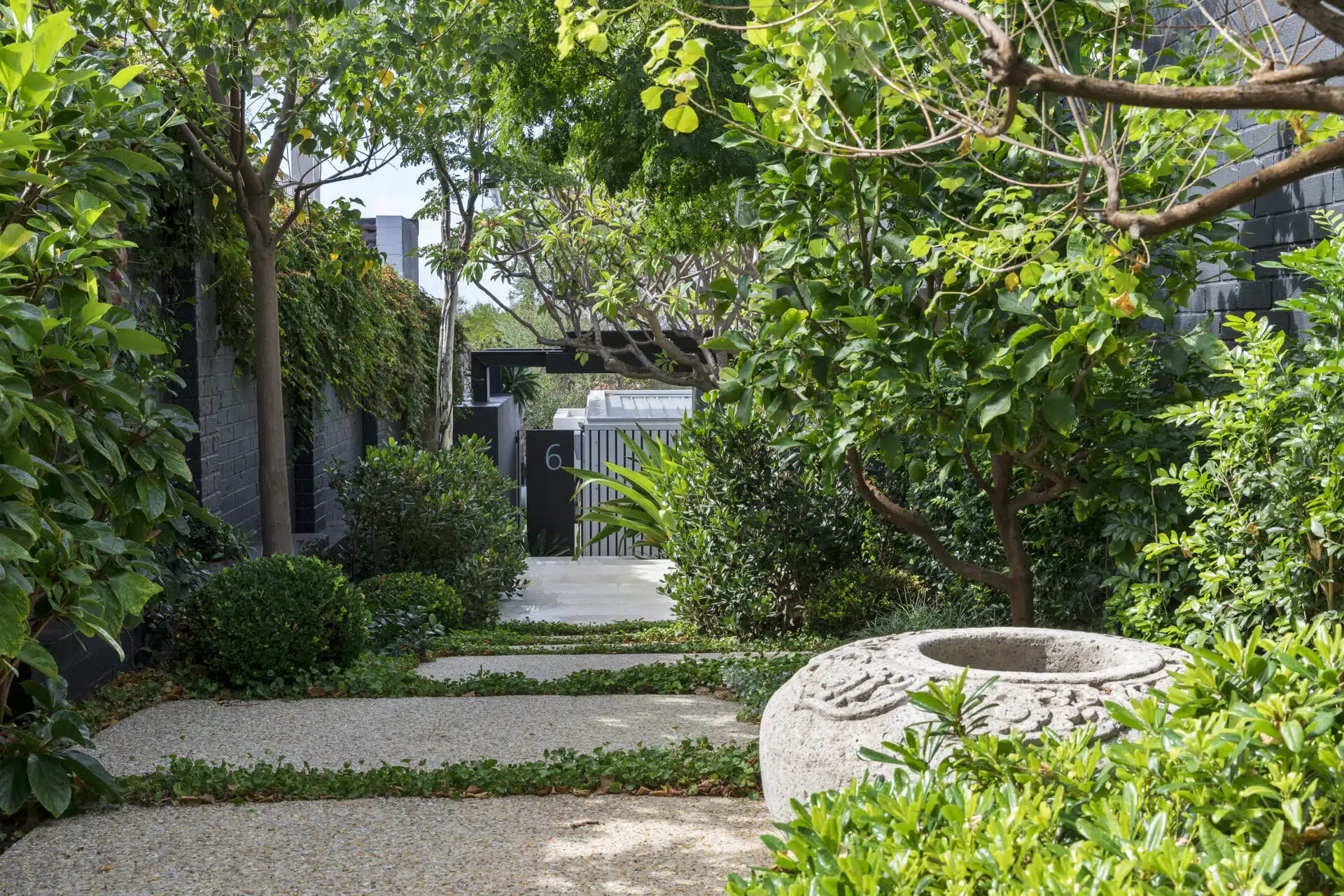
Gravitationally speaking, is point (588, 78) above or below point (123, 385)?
above

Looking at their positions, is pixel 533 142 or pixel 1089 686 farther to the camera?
pixel 533 142

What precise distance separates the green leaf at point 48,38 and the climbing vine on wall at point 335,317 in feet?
13.7

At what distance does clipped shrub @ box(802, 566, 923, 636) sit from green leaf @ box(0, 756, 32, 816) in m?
4.10

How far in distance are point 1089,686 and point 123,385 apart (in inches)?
103

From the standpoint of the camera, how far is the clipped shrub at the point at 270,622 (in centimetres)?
538

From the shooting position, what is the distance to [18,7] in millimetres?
2791

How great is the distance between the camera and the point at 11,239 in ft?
8.46

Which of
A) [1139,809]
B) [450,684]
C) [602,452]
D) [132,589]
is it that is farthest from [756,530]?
[602,452]

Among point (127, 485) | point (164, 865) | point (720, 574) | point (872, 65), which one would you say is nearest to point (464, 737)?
point (164, 865)

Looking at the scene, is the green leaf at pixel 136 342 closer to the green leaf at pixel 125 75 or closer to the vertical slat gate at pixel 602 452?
the green leaf at pixel 125 75

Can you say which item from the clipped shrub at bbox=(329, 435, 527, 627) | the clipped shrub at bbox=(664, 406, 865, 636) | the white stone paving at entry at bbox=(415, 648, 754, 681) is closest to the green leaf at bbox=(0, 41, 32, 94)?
the white stone paving at entry at bbox=(415, 648, 754, 681)

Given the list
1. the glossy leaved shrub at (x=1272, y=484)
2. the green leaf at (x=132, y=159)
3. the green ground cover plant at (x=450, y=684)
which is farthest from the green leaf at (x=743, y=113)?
the green ground cover plant at (x=450, y=684)

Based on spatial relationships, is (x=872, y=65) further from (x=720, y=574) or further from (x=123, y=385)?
(x=720, y=574)

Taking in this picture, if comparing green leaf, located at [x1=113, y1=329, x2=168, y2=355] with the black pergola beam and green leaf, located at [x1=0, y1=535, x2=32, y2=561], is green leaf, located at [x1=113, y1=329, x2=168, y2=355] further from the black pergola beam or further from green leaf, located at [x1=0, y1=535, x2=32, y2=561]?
the black pergola beam
